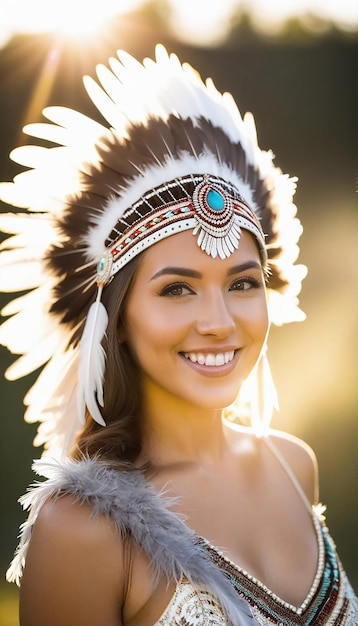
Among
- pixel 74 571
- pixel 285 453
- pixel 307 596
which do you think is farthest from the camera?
pixel 285 453

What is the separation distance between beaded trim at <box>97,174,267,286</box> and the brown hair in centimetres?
5

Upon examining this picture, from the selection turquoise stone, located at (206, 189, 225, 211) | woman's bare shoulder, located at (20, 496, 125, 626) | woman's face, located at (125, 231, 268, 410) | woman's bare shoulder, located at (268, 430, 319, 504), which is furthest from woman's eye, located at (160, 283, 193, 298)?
woman's bare shoulder, located at (268, 430, 319, 504)

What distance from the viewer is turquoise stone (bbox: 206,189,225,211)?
2.05 m

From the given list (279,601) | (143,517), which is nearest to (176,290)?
(143,517)

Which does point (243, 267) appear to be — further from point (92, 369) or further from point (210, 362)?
point (92, 369)

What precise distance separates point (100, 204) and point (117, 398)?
538mm

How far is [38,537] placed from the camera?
1.80m

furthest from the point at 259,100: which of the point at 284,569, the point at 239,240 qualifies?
the point at 284,569

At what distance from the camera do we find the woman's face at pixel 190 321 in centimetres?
196

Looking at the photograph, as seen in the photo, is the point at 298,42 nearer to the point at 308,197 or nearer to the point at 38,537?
the point at 308,197

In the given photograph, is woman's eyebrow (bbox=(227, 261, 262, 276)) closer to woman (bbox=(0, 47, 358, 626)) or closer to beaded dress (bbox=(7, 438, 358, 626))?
woman (bbox=(0, 47, 358, 626))

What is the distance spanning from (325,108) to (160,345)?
4.57m

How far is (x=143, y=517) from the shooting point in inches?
71.9

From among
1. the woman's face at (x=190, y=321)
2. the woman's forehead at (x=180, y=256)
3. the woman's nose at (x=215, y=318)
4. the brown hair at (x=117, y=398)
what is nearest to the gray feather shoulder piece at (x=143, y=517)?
the brown hair at (x=117, y=398)
